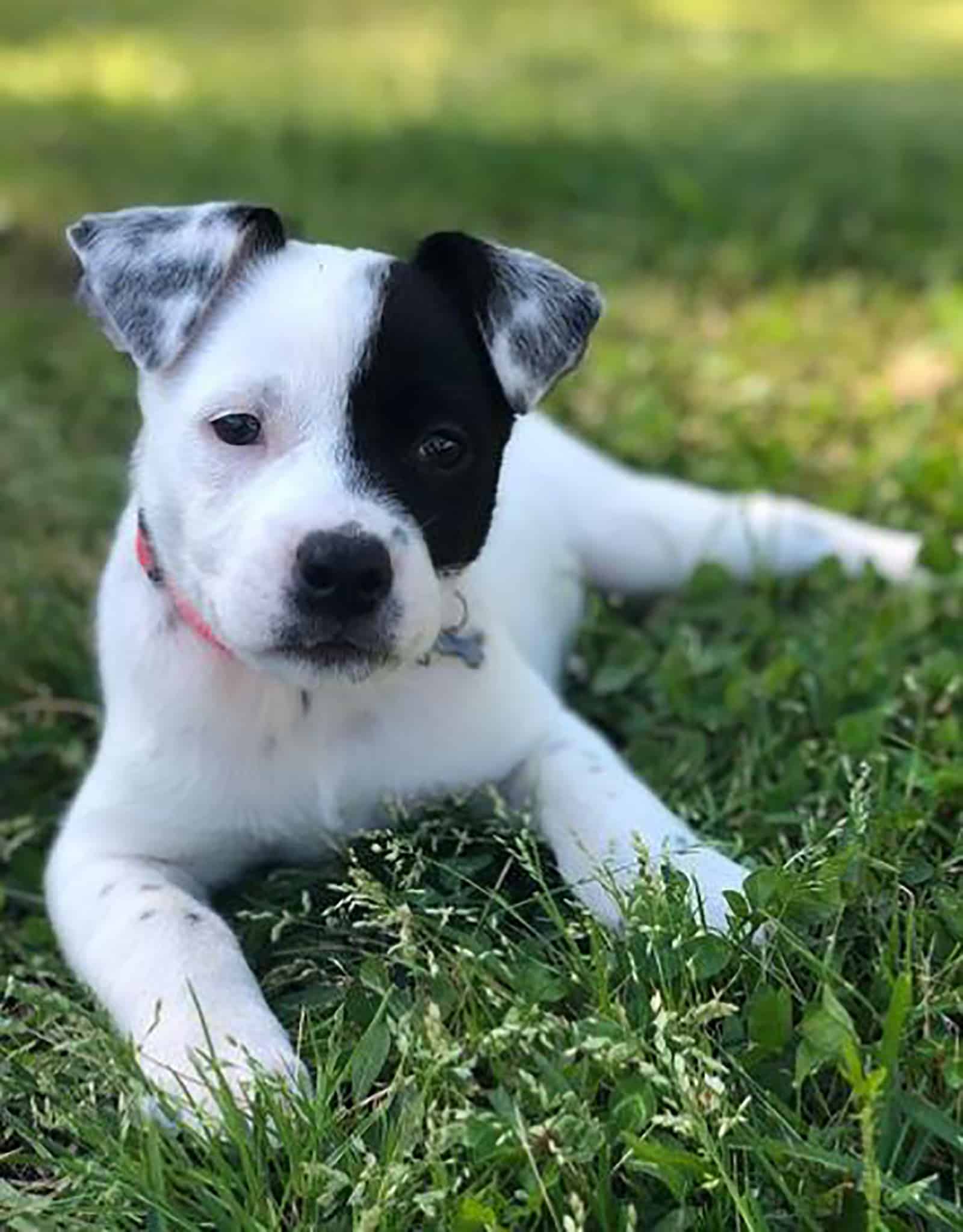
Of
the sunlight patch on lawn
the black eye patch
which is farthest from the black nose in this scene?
the sunlight patch on lawn

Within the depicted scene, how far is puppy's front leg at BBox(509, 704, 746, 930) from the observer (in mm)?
3098

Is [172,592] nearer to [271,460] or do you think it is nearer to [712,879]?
[271,460]

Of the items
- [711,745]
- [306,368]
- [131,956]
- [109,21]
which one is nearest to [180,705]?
[131,956]

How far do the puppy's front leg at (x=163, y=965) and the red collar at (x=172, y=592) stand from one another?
396mm

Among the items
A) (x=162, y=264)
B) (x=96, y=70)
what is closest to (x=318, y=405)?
(x=162, y=264)

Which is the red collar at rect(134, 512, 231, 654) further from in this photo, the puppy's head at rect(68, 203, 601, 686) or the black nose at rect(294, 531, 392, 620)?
the black nose at rect(294, 531, 392, 620)

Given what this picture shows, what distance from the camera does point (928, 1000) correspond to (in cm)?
276

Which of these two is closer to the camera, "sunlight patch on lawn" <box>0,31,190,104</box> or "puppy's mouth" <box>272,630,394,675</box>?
"puppy's mouth" <box>272,630,394,675</box>

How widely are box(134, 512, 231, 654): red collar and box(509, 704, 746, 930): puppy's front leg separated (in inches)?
25.5

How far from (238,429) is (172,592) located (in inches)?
17.2

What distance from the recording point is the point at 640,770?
157 inches

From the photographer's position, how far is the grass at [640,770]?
2.54 m

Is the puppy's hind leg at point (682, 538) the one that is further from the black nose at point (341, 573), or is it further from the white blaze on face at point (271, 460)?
the black nose at point (341, 573)

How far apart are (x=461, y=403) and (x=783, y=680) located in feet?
4.20
